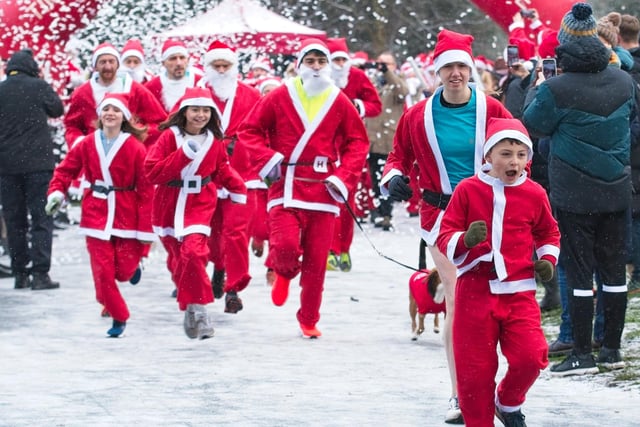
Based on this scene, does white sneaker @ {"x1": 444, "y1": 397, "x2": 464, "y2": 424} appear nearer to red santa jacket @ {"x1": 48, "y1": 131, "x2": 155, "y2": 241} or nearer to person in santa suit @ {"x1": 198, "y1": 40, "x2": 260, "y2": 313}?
red santa jacket @ {"x1": 48, "y1": 131, "x2": 155, "y2": 241}

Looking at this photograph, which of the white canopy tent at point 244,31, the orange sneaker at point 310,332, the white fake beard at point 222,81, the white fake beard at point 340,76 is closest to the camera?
the orange sneaker at point 310,332

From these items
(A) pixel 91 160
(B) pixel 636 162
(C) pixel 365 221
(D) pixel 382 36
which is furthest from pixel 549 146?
(D) pixel 382 36

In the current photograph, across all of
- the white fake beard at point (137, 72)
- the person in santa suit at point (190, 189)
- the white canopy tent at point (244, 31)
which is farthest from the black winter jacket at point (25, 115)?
the white canopy tent at point (244, 31)

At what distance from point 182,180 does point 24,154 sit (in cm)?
400

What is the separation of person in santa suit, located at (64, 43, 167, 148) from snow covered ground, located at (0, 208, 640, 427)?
154 cm

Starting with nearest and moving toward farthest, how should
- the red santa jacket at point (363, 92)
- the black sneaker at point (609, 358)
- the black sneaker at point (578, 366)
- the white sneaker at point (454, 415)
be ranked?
1. the white sneaker at point (454, 415)
2. the black sneaker at point (578, 366)
3. the black sneaker at point (609, 358)
4. the red santa jacket at point (363, 92)

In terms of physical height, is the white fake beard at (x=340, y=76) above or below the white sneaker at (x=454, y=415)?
above

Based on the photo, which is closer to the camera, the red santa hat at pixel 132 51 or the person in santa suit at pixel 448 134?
the person in santa suit at pixel 448 134

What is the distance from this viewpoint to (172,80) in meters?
13.3

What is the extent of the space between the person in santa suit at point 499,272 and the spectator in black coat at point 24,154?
26.6 ft

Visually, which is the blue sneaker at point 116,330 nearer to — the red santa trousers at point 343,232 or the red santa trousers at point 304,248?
the red santa trousers at point 304,248

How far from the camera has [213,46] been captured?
12.6 metres

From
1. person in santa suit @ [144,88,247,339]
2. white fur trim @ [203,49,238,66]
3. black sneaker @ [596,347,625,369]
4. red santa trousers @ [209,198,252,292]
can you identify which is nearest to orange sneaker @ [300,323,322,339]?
person in santa suit @ [144,88,247,339]

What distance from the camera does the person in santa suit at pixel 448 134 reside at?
7633 mm
